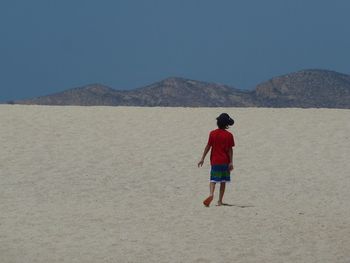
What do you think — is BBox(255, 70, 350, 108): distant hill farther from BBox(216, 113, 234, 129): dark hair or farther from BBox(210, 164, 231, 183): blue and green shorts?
BBox(216, 113, 234, 129): dark hair

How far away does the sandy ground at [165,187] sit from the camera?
10.6 m

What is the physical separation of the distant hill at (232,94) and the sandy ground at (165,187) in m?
51.7

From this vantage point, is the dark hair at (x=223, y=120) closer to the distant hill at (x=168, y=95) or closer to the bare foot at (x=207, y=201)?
the bare foot at (x=207, y=201)

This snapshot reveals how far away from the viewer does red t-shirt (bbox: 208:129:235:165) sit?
13.2 metres

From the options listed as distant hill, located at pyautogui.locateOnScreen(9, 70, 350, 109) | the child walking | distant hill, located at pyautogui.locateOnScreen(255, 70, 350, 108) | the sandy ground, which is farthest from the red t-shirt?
distant hill, located at pyautogui.locateOnScreen(255, 70, 350, 108)

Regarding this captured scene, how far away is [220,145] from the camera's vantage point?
13.2 meters

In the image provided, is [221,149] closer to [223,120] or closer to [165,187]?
[223,120]

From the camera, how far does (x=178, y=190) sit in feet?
52.1

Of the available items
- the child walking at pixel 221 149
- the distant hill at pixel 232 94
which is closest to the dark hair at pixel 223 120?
the child walking at pixel 221 149

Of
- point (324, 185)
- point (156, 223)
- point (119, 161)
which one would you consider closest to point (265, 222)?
point (156, 223)

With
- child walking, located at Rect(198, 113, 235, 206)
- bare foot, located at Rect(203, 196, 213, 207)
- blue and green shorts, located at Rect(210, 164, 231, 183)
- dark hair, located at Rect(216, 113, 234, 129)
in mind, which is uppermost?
dark hair, located at Rect(216, 113, 234, 129)

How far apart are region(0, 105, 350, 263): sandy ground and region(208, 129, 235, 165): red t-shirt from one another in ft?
2.58

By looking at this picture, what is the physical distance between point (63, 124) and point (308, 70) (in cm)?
6832

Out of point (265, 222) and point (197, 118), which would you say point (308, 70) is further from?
point (265, 222)
